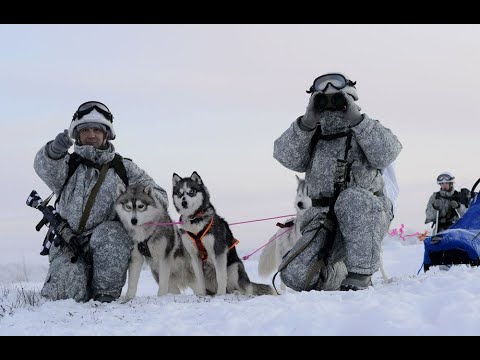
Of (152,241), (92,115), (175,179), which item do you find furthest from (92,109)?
(152,241)

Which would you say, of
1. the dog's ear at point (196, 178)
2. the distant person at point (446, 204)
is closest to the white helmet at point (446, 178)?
the distant person at point (446, 204)

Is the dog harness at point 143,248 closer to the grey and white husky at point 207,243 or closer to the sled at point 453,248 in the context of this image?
the grey and white husky at point 207,243

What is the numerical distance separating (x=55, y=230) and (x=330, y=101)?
2.68m

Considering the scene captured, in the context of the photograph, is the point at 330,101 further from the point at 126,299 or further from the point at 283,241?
the point at 283,241

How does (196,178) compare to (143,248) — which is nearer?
(143,248)

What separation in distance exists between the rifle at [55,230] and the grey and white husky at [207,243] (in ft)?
3.24

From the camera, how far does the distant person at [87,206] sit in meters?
4.99

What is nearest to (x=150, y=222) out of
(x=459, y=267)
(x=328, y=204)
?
(x=328, y=204)

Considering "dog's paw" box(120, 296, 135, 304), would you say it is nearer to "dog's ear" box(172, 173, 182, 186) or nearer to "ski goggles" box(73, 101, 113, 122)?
"dog's ear" box(172, 173, 182, 186)

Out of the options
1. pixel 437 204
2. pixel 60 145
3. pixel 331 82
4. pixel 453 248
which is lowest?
pixel 437 204

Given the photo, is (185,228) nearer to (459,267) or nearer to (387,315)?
(459,267)

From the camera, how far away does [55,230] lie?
511 cm
